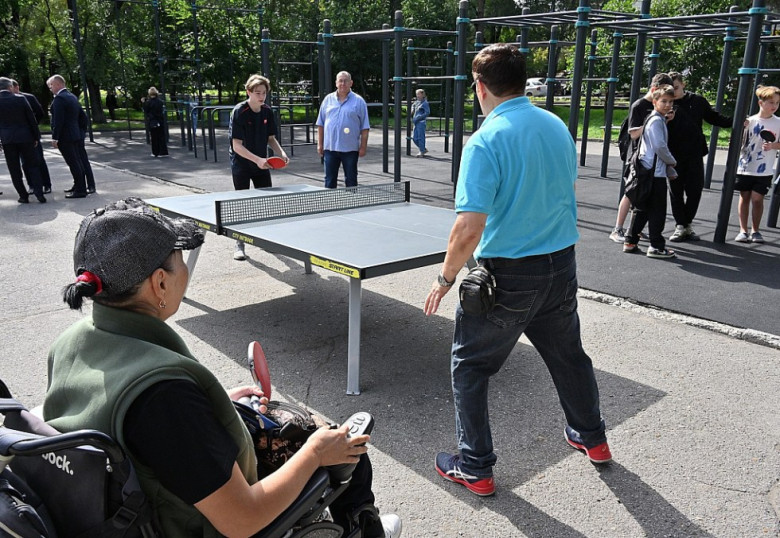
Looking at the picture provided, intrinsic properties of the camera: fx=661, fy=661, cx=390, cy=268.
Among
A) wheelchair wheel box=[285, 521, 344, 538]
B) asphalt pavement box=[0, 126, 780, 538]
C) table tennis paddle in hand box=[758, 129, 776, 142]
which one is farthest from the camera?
table tennis paddle in hand box=[758, 129, 776, 142]

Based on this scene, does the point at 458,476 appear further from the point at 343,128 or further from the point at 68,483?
the point at 343,128

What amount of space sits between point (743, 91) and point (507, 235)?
5.59 meters

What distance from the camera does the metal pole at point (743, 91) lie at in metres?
6.88

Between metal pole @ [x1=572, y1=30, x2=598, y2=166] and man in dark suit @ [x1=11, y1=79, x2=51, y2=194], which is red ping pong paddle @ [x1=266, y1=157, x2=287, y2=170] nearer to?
man in dark suit @ [x1=11, y1=79, x2=51, y2=194]

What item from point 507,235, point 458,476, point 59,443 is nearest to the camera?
point 59,443

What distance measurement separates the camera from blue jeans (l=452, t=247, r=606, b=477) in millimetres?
2768

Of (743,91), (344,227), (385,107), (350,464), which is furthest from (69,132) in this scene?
(350,464)

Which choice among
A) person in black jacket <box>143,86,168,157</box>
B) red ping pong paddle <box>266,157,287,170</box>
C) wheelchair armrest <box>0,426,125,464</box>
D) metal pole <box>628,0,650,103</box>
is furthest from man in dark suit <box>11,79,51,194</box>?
wheelchair armrest <box>0,426,125,464</box>

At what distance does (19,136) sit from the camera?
33.4ft

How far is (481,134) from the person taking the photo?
105 inches

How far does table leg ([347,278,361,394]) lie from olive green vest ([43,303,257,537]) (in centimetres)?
215

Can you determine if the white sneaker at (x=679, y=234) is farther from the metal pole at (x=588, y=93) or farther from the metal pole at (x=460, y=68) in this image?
the metal pole at (x=588, y=93)

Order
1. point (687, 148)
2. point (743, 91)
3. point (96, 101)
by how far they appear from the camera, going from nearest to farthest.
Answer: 1. point (743, 91)
2. point (687, 148)
3. point (96, 101)

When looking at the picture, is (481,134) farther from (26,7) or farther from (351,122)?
(26,7)
